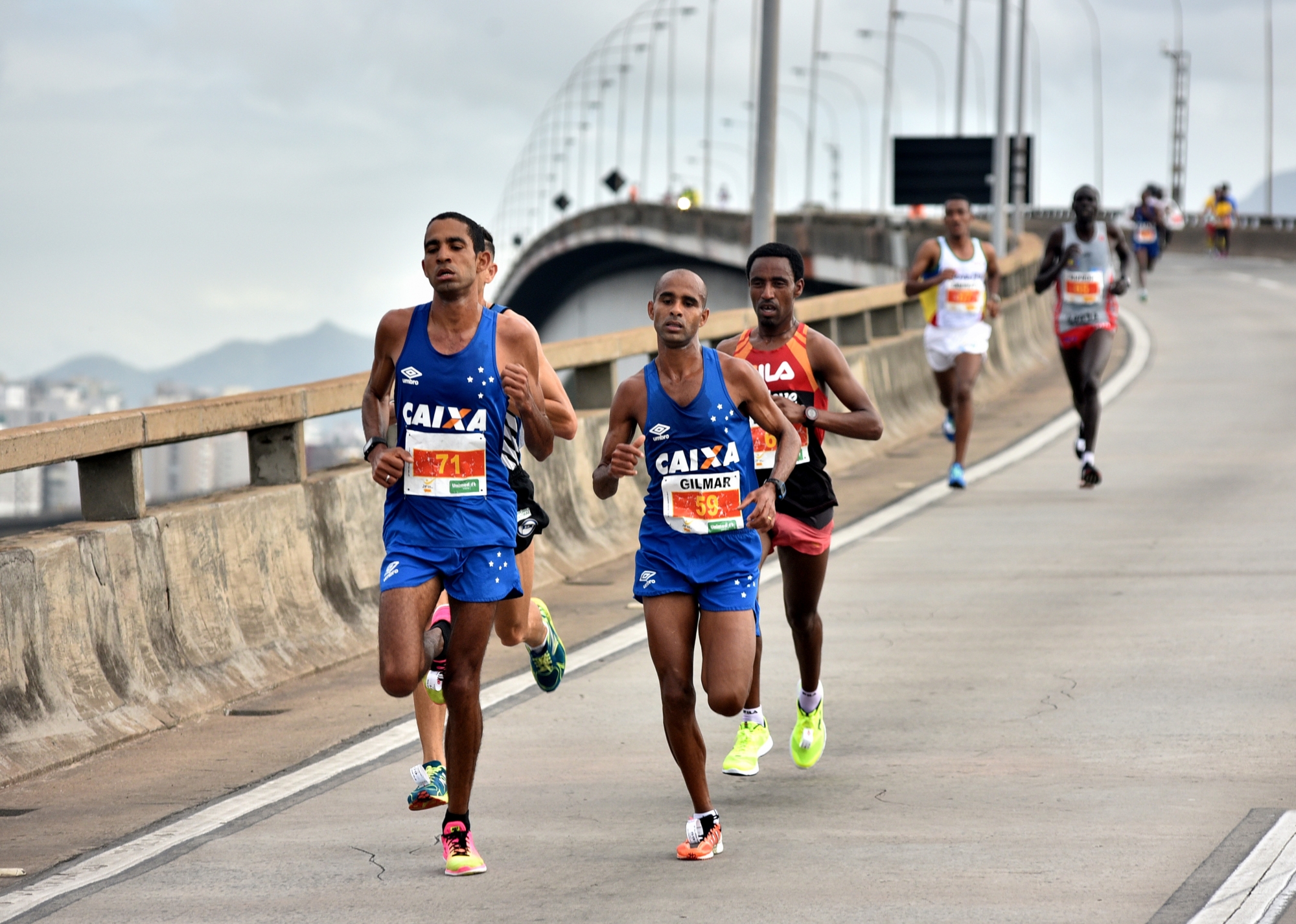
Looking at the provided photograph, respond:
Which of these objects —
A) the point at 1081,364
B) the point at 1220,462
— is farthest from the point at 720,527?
the point at 1220,462

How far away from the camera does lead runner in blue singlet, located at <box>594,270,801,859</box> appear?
647 cm

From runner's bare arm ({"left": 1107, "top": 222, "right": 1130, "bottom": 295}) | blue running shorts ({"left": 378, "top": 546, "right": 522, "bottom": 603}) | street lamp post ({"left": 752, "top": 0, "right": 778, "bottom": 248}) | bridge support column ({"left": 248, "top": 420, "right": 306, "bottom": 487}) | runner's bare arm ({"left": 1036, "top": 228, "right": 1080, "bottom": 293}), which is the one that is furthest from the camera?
street lamp post ({"left": 752, "top": 0, "right": 778, "bottom": 248})

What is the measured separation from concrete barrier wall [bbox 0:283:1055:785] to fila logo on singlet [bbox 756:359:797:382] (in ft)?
8.38

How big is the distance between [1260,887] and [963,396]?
10.1m

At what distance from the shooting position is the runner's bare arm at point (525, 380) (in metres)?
6.27

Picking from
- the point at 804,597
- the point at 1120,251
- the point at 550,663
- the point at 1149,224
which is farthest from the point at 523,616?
the point at 1149,224

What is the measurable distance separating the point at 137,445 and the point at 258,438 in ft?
4.94

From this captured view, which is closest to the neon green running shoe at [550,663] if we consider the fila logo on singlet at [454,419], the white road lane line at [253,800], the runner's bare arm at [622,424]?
the white road lane line at [253,800]

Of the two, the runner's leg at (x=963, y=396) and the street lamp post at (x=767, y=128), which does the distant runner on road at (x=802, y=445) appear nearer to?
the runner's leg at (x=963, y=396)

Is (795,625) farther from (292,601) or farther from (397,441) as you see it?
(292,601)

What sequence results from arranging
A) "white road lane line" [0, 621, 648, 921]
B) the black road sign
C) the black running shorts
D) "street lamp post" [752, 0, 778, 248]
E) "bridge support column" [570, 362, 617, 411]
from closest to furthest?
"white road lane line" [0, 621, 648, 921], the black running shorts, "bridge support column" [570, 362, 617, 411], "street lamp post" [752, 0, 778, 248], the black road sign

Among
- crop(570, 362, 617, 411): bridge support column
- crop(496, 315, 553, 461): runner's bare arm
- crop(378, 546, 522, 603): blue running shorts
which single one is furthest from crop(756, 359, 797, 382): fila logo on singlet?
crop(570, 362, 617, 411): bridge support column

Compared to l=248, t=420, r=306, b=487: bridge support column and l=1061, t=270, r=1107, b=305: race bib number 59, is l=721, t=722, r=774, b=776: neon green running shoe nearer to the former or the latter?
l=248, t=420, r=306, b=487: bridge support column

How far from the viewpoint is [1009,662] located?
364 inches
